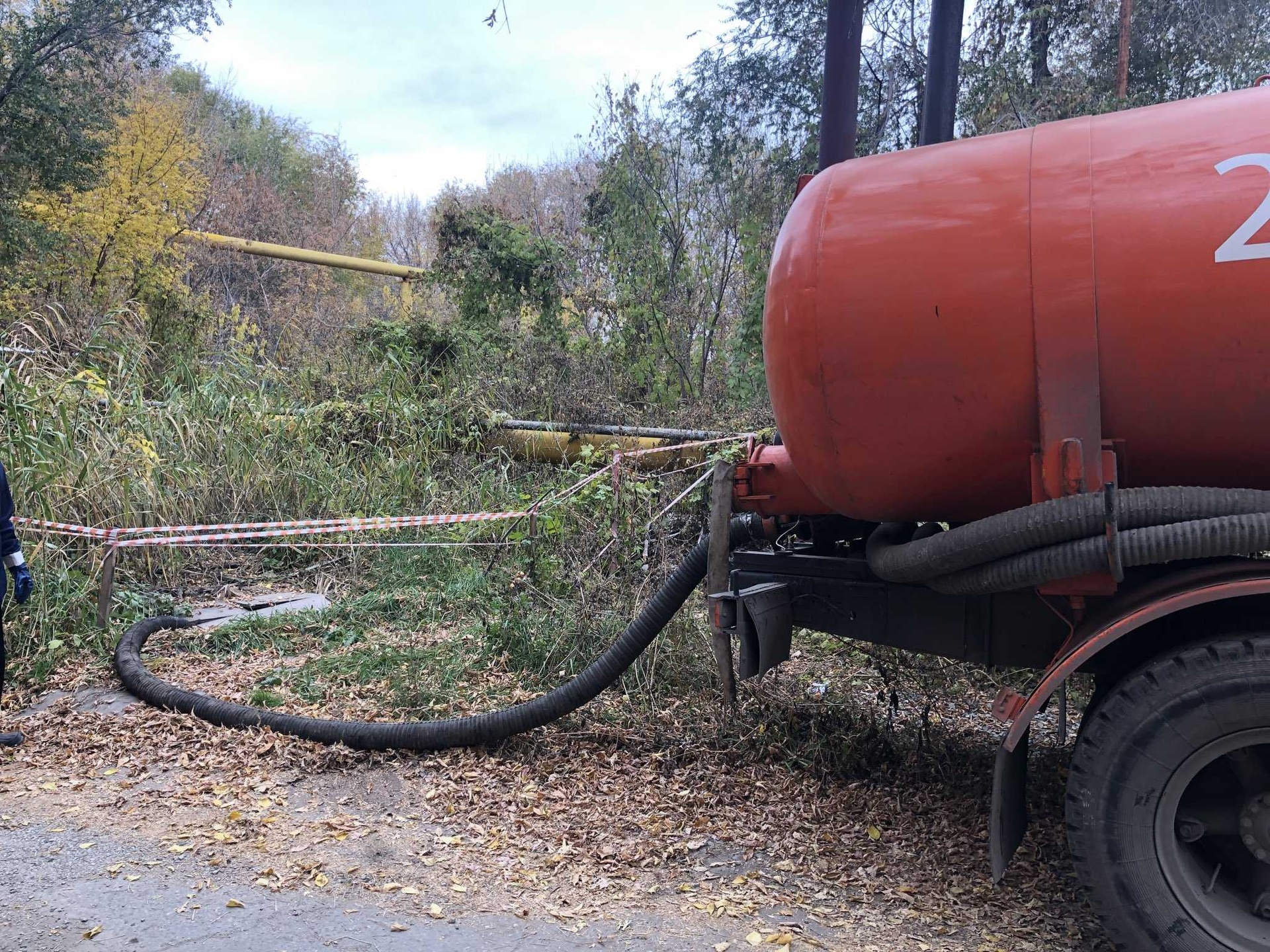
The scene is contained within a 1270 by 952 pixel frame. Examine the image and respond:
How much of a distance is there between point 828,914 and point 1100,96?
10512 millimetres

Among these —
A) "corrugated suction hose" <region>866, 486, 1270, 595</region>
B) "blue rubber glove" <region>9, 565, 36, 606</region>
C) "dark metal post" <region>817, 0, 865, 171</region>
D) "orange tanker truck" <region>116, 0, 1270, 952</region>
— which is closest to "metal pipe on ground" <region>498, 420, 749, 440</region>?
"dark metal post" <region>817, 0, 865, 171</region>

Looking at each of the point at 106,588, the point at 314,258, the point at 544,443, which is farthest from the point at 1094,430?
the point at 314,258

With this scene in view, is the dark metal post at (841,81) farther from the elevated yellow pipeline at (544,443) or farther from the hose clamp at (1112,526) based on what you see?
the elevated yellow pipeline at (544,443)

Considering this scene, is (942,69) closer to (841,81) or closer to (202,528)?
(841,81)

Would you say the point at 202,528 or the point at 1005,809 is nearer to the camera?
the point at 1005,809

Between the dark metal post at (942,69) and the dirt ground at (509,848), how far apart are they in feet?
9.75

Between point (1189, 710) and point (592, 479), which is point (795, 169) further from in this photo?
point (1189, 710)

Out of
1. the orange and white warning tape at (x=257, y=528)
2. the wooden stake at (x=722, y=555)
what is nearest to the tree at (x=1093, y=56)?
the orange and white warning tape at (x=257, y=528)

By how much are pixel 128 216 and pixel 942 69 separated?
1168 cm

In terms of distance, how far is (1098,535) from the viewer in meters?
2.63

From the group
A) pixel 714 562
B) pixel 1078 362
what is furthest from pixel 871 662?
pixel 1078 362

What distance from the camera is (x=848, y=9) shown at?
421 centimetres

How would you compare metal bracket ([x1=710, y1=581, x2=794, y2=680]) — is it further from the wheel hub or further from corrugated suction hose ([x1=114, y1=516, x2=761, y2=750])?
the wheel hub

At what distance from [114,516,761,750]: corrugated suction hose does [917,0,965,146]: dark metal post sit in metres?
2.09
